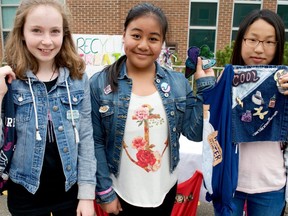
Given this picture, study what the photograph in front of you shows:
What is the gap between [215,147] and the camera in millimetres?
1628

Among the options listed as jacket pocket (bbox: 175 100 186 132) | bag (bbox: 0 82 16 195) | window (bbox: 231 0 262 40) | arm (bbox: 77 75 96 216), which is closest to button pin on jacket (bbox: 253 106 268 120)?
jacket pocket (bbox: 175 100 186 132)

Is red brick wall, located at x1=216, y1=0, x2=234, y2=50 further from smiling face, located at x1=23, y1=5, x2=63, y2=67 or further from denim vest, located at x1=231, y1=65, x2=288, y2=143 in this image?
smiling face, located at x1=23, y1=5, x2=63, y2=67

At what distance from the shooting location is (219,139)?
163 cm

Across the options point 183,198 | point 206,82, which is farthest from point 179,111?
point 183,198

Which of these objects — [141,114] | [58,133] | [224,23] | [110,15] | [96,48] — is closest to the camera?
[58,133]

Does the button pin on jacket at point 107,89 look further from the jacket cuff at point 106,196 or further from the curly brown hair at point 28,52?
the jacket cuff at point 106,196

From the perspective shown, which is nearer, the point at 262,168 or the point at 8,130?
the point at 8,130

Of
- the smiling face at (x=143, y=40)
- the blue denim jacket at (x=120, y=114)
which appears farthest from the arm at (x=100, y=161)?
the smiling face at (x=143, y=40)

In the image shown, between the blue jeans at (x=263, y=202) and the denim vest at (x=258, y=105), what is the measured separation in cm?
33

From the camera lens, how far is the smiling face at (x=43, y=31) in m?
1.41

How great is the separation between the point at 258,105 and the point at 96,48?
145 inches

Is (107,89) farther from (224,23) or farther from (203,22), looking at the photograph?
(224,23)

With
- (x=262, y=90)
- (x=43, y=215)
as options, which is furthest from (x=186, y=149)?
(x=43, y=215)

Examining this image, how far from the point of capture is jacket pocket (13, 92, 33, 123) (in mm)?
1411
